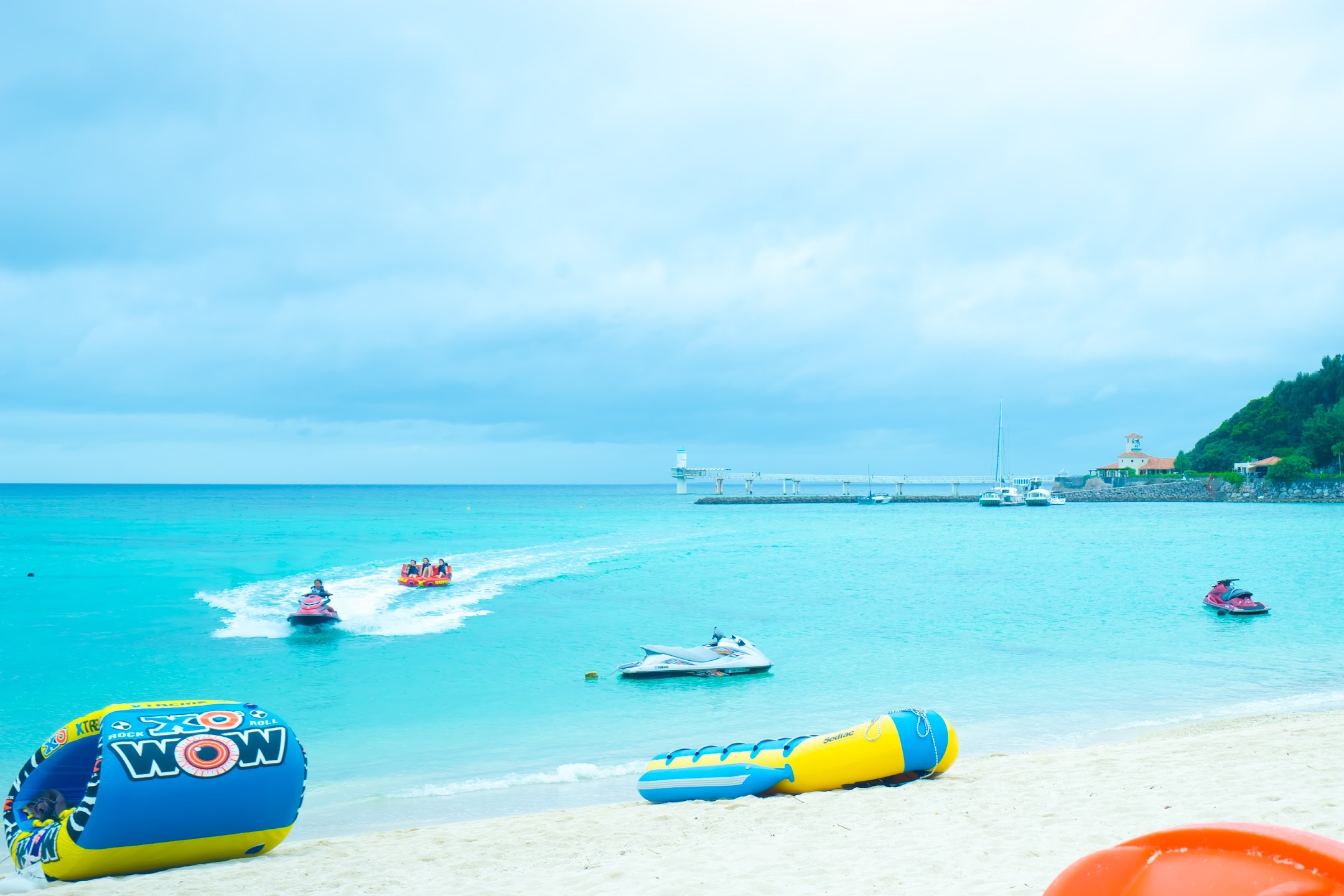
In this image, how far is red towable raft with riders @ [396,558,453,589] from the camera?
108ft

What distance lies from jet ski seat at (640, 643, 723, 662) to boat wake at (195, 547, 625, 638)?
331 inches

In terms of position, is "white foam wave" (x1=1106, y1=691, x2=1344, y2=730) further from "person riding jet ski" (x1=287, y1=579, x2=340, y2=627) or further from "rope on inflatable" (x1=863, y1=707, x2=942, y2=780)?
"person riding jet ski" (x1=287, y1=579, x2=340, y2=627)

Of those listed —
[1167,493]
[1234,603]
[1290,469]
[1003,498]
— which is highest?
[1290,469]

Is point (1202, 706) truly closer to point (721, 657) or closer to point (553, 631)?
point (721, 657)

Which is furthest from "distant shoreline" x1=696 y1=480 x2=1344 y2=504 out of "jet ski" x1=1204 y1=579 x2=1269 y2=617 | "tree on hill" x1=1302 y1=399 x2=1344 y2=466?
"jet ski" x1=1204 y1=579 x2=1269 y2=617

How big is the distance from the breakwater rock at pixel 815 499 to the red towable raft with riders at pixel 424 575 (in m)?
91.0

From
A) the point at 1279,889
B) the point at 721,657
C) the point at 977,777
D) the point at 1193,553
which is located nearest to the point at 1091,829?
the point at 977,777

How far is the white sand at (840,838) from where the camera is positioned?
6.55 metres

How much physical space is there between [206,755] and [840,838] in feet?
18.1

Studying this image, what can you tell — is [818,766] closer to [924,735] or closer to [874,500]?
[924,735]

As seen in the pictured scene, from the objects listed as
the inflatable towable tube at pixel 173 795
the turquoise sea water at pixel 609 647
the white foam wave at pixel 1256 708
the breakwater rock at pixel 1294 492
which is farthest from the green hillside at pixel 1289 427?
the inflatable towable tube at pixel 173 795

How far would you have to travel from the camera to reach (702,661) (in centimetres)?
1803

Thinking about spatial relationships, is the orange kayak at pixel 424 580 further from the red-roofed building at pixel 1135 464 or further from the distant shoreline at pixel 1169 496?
the red-roofed building at pixel 1135 464

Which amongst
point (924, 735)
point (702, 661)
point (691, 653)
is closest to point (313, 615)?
point (691, 653)
